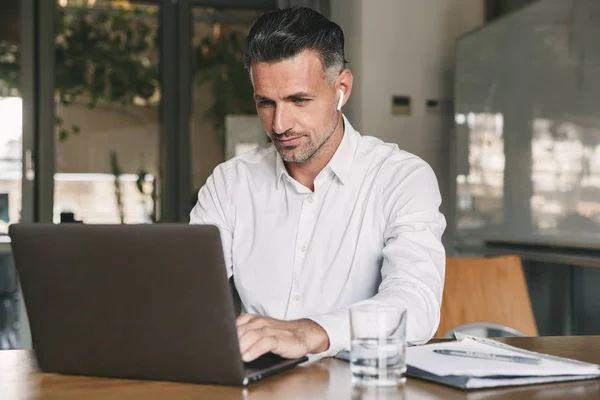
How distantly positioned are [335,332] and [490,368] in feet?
0.85

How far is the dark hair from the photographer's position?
171cm

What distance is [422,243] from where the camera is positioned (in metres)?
1.56

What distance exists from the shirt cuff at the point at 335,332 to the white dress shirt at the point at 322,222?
408mm

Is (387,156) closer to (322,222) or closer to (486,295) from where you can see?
(322,222)

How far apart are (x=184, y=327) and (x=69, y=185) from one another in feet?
12.8

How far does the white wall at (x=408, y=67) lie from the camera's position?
4172mm

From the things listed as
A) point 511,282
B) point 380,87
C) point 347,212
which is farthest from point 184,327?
point 380,87

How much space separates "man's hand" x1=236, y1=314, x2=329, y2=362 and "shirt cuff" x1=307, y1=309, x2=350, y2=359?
0.01m

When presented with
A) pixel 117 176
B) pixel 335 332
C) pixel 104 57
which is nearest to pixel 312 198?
pixel 335 332

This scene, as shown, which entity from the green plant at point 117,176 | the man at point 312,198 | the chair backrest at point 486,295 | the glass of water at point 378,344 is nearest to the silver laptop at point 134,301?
the glass of water at point 378,344

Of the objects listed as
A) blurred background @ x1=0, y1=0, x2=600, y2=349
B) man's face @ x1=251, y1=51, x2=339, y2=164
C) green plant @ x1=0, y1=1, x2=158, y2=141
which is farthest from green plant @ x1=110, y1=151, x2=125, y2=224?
man's face @ x1=251, y1=51, x2=339, y2=164

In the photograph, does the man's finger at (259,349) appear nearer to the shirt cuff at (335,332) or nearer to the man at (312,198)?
the shirt cuff at (335,332)

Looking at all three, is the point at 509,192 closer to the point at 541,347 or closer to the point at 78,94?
the point at 541,347

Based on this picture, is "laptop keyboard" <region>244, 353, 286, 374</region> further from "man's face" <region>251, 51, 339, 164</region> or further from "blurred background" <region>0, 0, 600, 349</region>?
"blurred background" <region>0, 0, 600, 349</region>
